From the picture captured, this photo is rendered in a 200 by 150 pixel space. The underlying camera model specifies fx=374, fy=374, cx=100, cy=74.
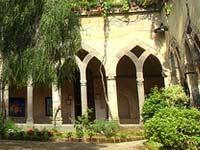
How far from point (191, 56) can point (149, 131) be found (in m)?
4.95

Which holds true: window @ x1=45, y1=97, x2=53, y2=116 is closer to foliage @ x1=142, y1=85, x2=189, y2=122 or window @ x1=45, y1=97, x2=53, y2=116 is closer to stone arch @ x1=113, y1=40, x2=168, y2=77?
stone arch @ x1=113, y1=40, x2=168, y2=77

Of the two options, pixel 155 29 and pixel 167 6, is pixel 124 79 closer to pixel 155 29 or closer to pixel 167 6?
pixel 155 29

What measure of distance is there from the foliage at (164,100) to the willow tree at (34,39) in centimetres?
495

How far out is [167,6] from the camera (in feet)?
47.7

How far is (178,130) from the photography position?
855cm

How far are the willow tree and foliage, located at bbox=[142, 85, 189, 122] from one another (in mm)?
4949

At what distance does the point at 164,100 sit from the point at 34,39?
6.21 metres

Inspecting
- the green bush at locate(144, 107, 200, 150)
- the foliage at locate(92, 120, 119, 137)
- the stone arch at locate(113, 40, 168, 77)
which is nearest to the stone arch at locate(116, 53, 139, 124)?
the stone arch at locate(113, 40, 168, 77)

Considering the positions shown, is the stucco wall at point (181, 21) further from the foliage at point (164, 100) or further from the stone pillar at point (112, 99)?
the stone pillar at point (112, 99)

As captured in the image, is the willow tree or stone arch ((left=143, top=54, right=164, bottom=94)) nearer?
the willow tree

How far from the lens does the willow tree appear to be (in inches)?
331

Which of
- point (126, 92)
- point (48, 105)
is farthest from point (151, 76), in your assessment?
point (48, 105)

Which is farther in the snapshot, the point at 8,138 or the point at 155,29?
the point at 155,29

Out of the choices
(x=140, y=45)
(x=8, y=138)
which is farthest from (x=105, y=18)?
(x=8, y=138)
